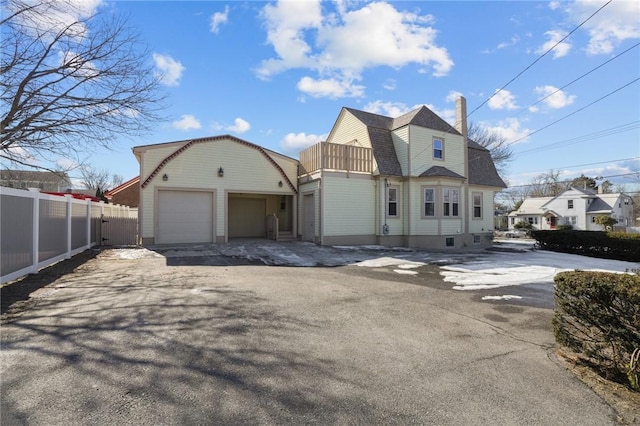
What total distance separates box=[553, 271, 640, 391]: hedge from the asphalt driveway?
1.27 ft

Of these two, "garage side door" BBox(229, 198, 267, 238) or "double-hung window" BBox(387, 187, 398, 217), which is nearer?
"double-hung window" BBox(387, 187, 398, 217)

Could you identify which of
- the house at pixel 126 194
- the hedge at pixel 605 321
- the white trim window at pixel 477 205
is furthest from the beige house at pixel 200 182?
the hedge at pixel 605 321

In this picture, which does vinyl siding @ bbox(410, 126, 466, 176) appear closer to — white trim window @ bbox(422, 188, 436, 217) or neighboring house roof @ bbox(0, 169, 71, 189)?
white trim window @ bbox(422, 188, 436, 217)

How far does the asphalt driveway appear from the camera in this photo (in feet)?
9.39

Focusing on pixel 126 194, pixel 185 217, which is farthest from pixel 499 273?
pixel 126 194

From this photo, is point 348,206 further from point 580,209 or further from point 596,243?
point 580,209

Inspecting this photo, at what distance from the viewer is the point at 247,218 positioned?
21281mm

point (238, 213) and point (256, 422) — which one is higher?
point (238, 213)

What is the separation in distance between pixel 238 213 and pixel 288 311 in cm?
1606

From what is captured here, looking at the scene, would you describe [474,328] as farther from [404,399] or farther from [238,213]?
[238,213]

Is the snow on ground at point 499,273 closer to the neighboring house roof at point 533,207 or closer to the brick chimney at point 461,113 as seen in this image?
the brick chimney at point 461,113

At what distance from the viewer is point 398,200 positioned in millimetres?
17984

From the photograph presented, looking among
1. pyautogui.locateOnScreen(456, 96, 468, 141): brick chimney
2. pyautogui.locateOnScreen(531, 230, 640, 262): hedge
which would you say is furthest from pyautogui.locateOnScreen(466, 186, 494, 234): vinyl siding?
pyautogui.locateOnScreen(456, 96, 468, 141): brick chimney

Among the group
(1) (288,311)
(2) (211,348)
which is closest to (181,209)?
(1) (288,311)
